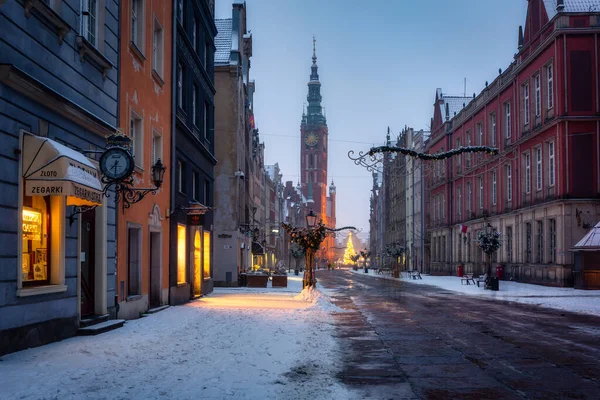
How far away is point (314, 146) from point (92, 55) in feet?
562

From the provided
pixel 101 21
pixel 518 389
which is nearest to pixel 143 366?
pixel 518 389

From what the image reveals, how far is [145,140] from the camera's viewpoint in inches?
715

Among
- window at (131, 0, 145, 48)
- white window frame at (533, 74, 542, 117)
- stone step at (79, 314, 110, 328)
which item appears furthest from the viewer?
white window frame at (533, 74, 542, 117)

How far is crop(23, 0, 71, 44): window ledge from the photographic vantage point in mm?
10602

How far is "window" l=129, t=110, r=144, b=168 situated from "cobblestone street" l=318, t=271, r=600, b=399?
22.1 feet

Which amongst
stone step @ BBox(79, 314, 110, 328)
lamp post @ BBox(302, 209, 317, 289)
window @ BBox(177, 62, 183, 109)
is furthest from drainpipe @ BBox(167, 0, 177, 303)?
lamp post @ BBox(302, 209, 317, 289)

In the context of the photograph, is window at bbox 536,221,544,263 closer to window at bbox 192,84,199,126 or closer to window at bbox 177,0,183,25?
window at bbox 192,84,199,126

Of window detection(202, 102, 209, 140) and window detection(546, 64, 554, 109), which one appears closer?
window detection(202, 102, 209, 140)

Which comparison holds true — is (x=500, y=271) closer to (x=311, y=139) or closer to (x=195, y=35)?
(x=195, y=35)

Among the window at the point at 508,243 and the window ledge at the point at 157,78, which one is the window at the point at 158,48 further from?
the window at the point at 508,243

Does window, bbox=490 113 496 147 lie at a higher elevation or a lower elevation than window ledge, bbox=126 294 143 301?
higher

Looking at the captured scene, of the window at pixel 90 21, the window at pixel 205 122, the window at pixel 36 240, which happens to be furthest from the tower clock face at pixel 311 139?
A: the window at pixel 36 240

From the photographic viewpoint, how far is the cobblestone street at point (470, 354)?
841cm

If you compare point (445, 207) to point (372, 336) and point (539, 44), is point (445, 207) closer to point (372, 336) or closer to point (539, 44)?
point (539, 44)
